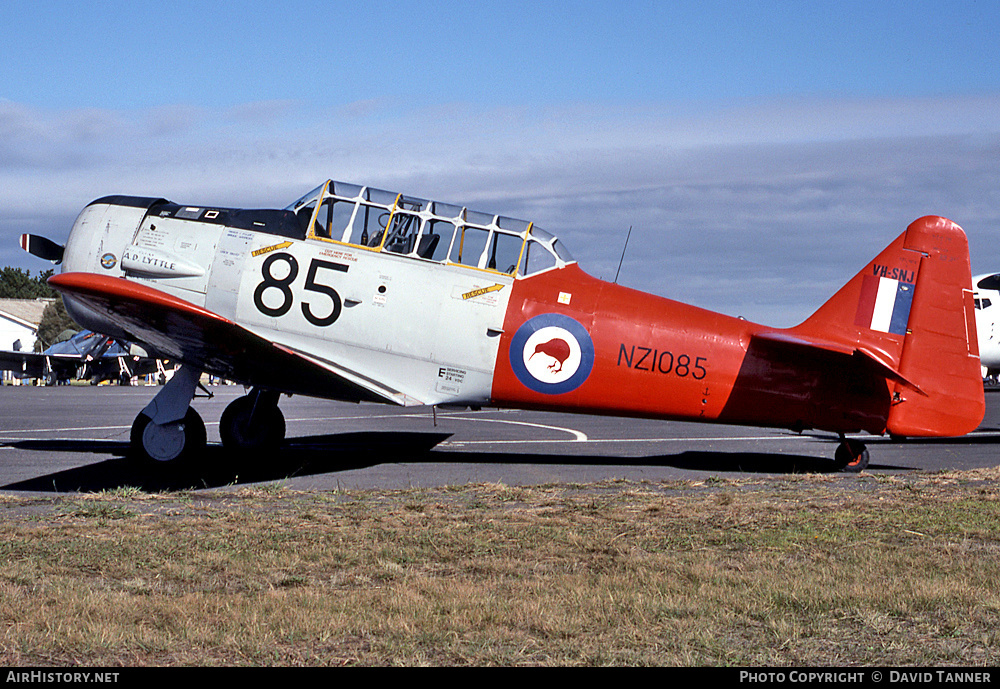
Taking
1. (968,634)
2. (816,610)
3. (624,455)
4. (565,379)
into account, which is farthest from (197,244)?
(968,634)

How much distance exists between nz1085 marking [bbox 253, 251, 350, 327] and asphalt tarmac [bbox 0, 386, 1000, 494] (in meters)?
1.84

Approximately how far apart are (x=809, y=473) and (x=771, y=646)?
7.07 meters

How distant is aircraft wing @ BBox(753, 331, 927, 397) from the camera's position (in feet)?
32.5

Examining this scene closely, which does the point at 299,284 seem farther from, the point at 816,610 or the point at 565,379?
the point at 816,610

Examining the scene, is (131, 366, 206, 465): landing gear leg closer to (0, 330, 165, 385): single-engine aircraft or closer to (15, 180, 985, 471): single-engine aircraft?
(15, 180, 985, 471): single-engine aircraft

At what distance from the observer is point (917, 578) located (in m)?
5.25

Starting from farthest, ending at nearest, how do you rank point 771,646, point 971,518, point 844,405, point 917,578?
point 844,405, point 971,518, point 917,578, point 771,646

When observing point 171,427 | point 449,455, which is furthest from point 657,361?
point 171,427

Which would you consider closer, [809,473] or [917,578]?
[917,578]

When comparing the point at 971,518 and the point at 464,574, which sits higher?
the point at 971,518

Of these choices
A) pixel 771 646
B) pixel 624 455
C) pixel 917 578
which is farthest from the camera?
pixel 624 455

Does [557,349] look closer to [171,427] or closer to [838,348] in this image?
[838,348]

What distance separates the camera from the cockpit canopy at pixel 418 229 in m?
10.7

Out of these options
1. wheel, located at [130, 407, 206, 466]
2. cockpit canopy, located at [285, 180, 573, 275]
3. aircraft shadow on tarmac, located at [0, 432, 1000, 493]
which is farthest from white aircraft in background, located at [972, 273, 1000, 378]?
wheel, located at [130, 407, 206, 466]
